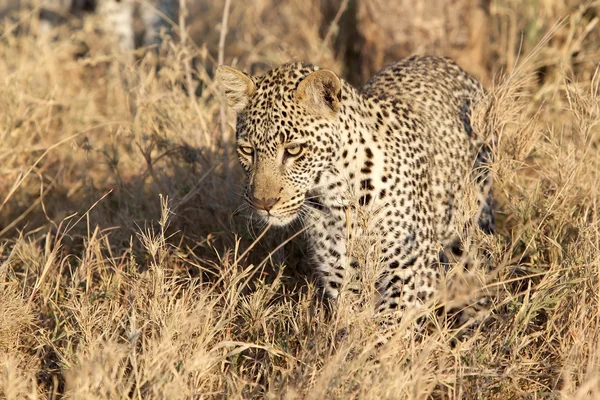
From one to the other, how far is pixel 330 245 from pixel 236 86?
39.0 inches

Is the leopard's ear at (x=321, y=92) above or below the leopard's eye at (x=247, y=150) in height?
above

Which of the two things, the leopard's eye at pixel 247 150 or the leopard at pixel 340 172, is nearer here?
the leopard at pixel 340 172

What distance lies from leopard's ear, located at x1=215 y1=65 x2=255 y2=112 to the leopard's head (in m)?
0.10

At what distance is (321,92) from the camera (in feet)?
13.8

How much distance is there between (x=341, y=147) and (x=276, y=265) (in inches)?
45.7

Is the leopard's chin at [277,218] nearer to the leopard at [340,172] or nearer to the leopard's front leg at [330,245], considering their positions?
the leopard at [340,172]

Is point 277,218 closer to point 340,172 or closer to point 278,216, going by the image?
point 278,216

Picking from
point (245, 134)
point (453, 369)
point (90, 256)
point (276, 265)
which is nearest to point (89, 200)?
point (90, 256)

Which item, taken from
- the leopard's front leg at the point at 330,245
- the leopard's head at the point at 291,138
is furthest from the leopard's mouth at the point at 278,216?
the leopard's front leg at the point at 330,245

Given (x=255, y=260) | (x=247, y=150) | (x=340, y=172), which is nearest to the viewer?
(x=340, y=172)

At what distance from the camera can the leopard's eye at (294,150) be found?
4242 mm

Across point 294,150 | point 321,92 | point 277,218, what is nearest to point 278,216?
point 277,218

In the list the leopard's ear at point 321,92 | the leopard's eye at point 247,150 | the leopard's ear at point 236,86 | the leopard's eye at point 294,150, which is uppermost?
the leopard's ear at point 321,92

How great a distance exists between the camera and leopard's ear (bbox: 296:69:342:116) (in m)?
4.15
